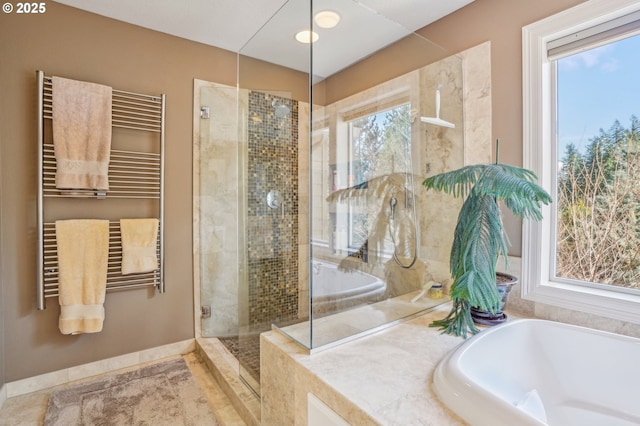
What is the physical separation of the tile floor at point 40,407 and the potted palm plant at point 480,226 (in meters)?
1.29

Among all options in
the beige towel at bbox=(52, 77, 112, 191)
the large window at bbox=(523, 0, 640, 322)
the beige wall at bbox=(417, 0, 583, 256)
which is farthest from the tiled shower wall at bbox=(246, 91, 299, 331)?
the large window at bbox=(523, 0, 640, 322)

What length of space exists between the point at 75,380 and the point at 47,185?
1303 mm

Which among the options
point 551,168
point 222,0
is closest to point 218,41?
point 222,0

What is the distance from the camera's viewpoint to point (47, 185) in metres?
1.94

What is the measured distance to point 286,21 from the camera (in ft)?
5.48

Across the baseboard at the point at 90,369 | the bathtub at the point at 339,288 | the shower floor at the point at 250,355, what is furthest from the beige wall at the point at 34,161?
the bathtub at the point at 339,288

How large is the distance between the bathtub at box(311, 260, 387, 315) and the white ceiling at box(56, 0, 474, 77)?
3.76 feet

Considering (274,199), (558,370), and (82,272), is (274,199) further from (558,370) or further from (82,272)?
(558,370)

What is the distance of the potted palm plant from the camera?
1.30 metres

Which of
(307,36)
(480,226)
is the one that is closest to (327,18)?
(307,36)

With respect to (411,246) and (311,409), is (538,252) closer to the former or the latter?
(411,246)

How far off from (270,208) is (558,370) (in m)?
1.69

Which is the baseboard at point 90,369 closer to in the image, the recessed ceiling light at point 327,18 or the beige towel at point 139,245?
the beige towel at point 139,245

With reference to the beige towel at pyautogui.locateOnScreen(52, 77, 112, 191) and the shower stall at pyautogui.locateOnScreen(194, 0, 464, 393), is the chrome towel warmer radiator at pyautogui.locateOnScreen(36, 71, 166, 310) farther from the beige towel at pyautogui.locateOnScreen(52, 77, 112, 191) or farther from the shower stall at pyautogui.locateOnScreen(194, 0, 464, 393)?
the shower stall at pyautogui.locateOnScreen(194, 0, 464, 393)
